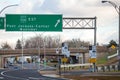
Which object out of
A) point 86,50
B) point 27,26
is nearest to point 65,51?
point 27,26

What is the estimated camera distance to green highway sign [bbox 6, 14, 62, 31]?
4859cm

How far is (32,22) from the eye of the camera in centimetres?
4875

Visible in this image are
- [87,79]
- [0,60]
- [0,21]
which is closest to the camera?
[87,79]

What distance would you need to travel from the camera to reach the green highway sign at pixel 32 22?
159ft

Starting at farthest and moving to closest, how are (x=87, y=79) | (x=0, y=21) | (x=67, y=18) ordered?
1. (x=67, y=18)
2. (x=0, y=21)
3. (x=87, y=79)

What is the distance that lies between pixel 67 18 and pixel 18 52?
86314mm

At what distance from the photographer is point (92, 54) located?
48844mm

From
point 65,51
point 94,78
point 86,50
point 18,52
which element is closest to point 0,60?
point 18,52

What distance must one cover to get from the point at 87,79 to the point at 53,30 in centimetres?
739

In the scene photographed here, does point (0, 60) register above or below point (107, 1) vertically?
below

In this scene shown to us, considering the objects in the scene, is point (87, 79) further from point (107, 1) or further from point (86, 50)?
point (86, 50)

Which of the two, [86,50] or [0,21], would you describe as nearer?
[0,21]

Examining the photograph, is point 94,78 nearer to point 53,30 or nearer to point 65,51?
point 53,30

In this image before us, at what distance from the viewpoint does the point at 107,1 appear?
150 feet
